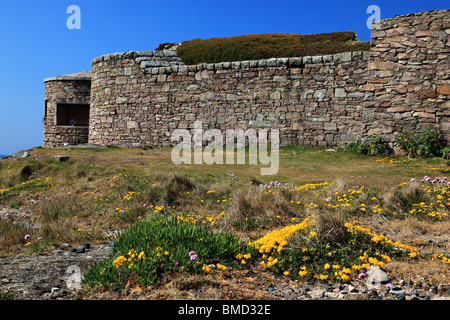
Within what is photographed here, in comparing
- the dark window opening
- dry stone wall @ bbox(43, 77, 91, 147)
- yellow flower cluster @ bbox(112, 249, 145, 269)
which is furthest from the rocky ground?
the dark window opening

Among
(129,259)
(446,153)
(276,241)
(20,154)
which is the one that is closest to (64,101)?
(20,154)

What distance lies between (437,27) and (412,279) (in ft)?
39.4

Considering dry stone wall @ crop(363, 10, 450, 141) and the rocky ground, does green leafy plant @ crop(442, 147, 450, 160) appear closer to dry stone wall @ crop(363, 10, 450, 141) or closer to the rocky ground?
dry stone wall @ crop(363, 10, 450, 141)

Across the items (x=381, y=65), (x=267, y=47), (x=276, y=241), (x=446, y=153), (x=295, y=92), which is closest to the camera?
(x=276, y=241)

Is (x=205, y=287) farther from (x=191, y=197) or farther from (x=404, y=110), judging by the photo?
(x=404, y=110)

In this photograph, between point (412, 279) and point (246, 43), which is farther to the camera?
point (246, 43)

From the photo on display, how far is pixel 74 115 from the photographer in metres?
21.2

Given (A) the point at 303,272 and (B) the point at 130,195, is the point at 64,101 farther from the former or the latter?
(A) the point at 303,272

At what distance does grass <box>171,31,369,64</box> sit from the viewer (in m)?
16.4

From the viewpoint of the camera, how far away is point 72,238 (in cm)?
512

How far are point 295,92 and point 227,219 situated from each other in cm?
1007

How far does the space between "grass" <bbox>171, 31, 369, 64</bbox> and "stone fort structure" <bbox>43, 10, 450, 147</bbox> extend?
1880 millimetres
